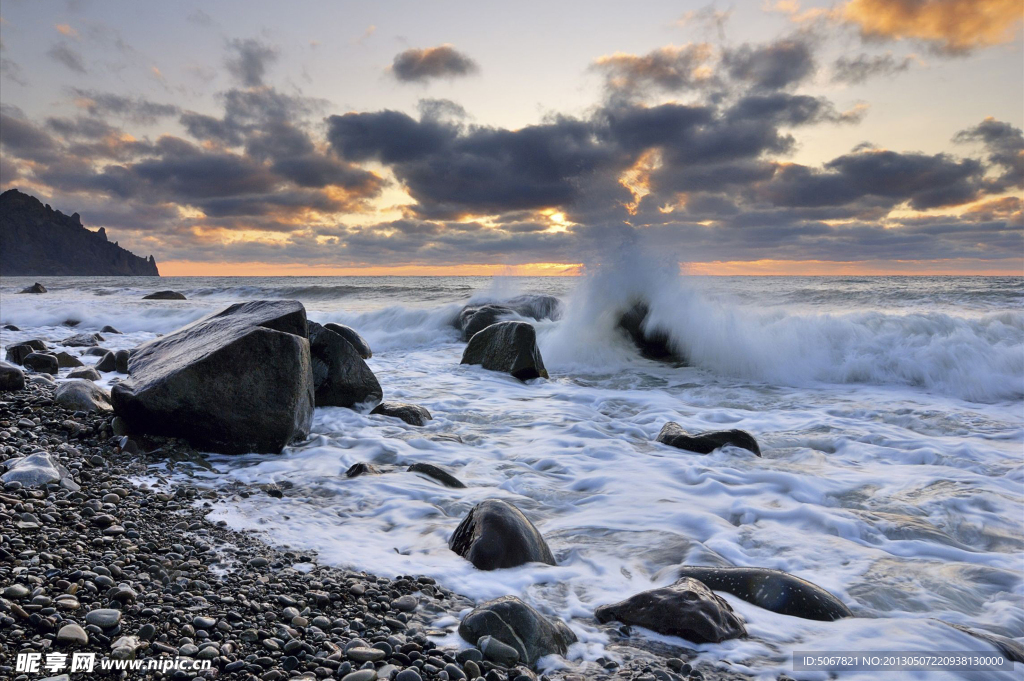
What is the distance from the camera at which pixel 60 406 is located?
4.49 meters

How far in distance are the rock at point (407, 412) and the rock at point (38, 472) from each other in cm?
281

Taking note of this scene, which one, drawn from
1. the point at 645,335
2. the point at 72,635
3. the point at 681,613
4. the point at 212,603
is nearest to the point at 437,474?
the point at 212,603

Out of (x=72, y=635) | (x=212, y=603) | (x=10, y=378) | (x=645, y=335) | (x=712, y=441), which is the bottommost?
(x=712, y=441)

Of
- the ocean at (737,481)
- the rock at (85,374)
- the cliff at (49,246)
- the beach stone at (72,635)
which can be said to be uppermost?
the cliff at (49,246)

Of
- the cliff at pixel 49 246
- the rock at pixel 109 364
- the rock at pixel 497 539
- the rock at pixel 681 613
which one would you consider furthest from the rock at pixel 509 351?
the cliff at pixel 49 246

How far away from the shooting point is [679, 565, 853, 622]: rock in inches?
95.4

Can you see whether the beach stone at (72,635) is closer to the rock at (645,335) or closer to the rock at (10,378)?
the rock at (10,378)

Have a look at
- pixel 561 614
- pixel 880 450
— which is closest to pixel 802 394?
pixel 880 450

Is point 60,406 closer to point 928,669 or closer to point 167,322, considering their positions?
point 928,669

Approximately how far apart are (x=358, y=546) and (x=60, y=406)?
3.36 metres

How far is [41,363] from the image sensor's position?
691 cm

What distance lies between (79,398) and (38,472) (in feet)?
6.16

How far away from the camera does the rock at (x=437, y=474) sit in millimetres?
3912

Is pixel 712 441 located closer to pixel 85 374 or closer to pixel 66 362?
pixel 85 374
